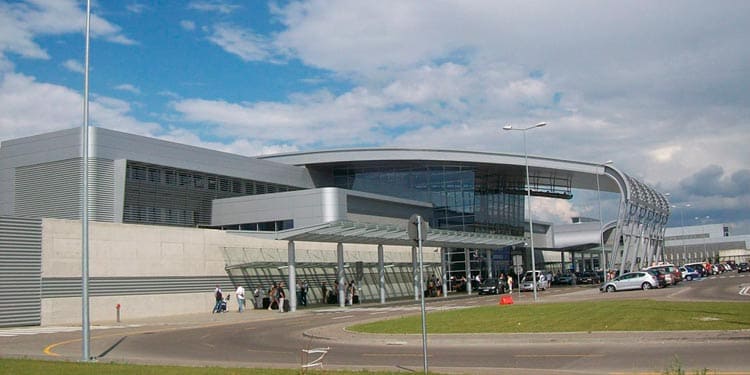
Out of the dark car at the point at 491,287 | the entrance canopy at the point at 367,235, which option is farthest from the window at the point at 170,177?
the dark car at the point at 491,287

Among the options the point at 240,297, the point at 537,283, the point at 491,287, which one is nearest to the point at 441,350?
the point at 240,297

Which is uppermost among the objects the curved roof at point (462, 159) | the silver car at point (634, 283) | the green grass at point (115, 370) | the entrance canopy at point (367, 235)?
the curved roof at point (462, 159)

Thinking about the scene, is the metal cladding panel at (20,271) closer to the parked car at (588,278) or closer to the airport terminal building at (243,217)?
the airport terminal building at (243,217)

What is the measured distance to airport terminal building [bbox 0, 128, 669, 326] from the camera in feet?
123

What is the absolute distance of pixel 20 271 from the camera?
113 ft

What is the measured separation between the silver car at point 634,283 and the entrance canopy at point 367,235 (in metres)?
12.5

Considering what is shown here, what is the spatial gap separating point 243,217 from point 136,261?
1907 centimetres

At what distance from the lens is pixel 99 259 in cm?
3881

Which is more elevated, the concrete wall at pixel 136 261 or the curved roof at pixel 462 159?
the curved roof at pixel 462 159

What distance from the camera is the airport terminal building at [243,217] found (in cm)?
3762

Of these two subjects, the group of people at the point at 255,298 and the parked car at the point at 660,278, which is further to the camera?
the parked car at the point at 660,278

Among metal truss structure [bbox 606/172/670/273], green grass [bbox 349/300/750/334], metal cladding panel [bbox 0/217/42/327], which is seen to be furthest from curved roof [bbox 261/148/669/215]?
green grass [bbox 349/300/750/334]

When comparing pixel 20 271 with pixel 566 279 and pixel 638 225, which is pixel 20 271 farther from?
pixel 638 225

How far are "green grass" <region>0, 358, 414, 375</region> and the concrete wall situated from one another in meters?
22.7
